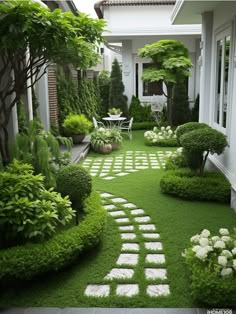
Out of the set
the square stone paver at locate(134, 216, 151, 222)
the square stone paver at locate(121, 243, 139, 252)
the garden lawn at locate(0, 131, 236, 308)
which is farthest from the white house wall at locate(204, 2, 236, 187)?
the square stone paver at locate(121, 243, 139, 252)

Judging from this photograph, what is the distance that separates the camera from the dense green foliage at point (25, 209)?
141 inches

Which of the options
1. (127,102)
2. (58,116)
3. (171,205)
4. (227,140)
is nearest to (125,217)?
(171,205)

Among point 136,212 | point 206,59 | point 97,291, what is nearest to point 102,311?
point 97,291

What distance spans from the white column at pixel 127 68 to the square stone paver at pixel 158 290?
43.4ft

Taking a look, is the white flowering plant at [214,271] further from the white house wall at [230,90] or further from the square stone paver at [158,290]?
the white house wall at [230,90]

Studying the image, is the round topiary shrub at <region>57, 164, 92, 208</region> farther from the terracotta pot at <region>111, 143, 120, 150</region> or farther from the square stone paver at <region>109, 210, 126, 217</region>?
the terracotta pot at <region>111, 143, 120, 150</region>

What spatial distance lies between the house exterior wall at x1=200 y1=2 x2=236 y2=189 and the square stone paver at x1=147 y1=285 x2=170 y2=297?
257 centimetres

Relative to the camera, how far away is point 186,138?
612 centimetres

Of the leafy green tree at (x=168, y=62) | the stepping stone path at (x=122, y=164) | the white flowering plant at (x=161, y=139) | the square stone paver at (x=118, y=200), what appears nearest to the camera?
the square stone paver at (x=118, y=200)

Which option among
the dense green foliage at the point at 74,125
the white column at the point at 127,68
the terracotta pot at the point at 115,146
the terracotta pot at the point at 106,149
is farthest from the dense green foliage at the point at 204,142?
the white column at the point at 127,68

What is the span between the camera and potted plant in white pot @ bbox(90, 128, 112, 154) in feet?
33.8

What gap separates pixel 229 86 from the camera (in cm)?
608

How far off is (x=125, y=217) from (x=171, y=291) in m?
2.03

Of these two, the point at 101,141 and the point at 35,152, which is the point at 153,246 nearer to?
the point at 35,152
